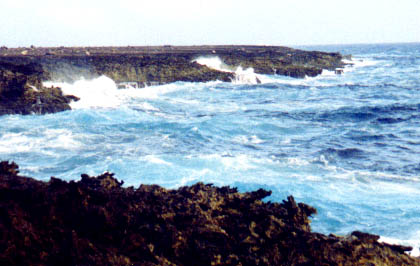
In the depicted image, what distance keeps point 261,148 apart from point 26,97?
12.4 m

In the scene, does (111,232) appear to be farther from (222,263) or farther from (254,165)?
(254,165)

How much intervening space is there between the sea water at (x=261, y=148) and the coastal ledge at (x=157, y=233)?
7.26ft

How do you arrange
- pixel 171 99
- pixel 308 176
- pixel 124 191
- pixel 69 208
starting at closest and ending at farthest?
pixel 69 208 → pixel 124 191 → pixel 308 176 → pixel 171 99

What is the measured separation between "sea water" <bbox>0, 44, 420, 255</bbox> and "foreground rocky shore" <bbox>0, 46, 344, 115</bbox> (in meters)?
1.38

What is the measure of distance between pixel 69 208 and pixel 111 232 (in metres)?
0.64

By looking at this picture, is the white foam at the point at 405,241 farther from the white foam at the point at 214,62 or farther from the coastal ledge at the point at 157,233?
the white foam at the point at 214,62

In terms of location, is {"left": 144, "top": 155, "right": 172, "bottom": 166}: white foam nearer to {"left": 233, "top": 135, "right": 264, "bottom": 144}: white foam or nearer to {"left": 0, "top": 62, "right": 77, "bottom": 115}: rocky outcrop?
{"left": 233, "top": 135, "right": 264, "bottom": 144}: white foam

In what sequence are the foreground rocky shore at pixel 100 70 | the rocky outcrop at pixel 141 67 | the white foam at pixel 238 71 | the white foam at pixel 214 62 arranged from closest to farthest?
the foreground rocky shore at pixel 100 70
the rocky outcrop at pixel 141 67
the white foam at pixel 238 71
the white foam at pixel 214 62

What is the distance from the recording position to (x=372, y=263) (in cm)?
423

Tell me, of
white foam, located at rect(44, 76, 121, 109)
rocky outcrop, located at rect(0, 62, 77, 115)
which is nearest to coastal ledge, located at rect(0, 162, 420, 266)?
rocky outcrop, located at rect(0, 62, 77, 115)

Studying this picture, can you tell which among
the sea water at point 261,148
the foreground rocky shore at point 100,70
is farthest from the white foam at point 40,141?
the foreground rocky shore at point 100,70

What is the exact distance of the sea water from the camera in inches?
319

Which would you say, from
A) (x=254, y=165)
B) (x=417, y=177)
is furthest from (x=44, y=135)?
(x=417, y=177)

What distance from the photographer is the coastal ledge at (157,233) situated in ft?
12.9
